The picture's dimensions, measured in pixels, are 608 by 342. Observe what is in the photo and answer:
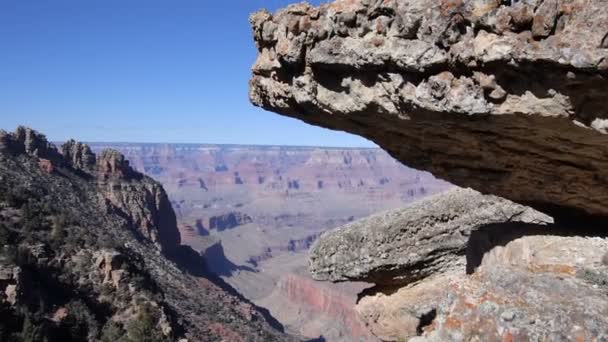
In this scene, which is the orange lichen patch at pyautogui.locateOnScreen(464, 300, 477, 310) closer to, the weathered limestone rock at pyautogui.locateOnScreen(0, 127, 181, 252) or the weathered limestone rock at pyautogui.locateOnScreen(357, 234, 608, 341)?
the weathered limestone rock at pyautogui.locateOnScreen(357, 234, 608, 341)

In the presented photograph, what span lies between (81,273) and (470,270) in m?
31.7

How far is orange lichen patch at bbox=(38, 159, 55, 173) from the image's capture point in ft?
175

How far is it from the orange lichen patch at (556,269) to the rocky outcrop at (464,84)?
2.37 feet

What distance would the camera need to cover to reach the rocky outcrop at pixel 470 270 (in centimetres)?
399

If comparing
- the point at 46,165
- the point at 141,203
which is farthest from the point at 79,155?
the point at 46,165

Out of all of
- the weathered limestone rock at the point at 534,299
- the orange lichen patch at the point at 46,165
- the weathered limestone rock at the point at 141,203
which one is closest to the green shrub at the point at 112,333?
the weathered limestone rock at the point at 534,299

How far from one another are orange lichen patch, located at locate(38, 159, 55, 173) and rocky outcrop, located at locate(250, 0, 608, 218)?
52.8 metres

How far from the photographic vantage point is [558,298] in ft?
13.6

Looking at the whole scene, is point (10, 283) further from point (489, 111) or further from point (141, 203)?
point (141, 203)

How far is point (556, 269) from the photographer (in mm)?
4738

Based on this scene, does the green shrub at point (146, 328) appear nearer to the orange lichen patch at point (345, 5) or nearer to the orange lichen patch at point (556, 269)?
the orange lichen patch at point (556, 269)

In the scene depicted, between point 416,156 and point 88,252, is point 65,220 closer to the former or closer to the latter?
point 88,252

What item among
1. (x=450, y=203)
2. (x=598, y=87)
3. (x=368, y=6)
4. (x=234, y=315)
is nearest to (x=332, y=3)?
(x=368, y=6)

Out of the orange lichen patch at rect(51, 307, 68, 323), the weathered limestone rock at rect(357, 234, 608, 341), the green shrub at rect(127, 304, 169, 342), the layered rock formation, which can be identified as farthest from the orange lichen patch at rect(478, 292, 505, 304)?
the orange lichen patch at rect(51, 307, 68, 323)
